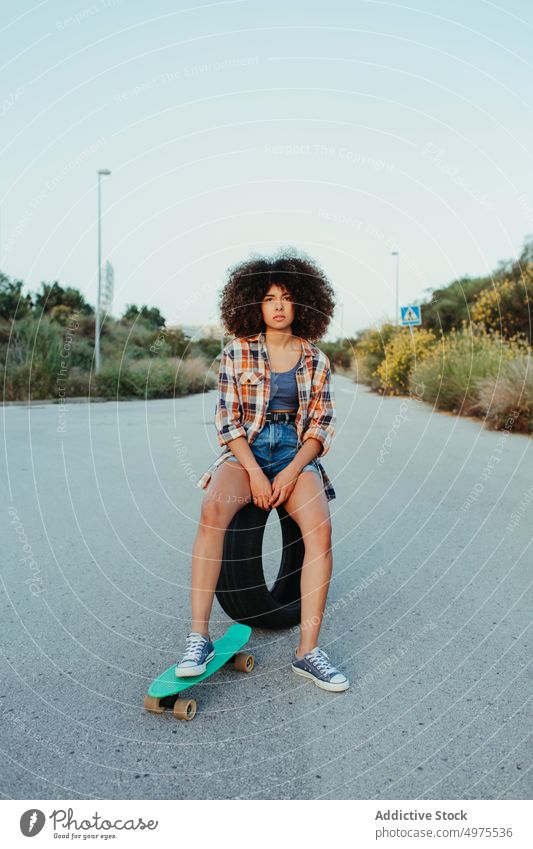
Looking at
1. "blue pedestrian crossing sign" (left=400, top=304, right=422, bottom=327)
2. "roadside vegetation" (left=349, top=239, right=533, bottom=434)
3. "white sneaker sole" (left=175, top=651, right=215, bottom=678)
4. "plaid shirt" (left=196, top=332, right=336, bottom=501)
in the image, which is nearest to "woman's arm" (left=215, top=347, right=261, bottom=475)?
"plaid shirt" (left=196, top=332, right=336, bottom=501)

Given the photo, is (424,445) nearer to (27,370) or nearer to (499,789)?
(499,789)

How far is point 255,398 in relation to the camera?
12.7 feet

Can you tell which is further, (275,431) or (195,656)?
(275,431)

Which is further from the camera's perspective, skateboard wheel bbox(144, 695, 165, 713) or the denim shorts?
the denim shorts

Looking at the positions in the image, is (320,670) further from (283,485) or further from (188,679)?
(283,485)

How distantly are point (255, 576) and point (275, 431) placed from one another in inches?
26.5

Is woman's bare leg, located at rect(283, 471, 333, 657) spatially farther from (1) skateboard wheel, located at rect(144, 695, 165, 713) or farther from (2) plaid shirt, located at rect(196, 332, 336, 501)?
(1) skateboard wheel, located at rect(144, 695, 165, 713)

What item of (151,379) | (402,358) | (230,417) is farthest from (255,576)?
(151,379)

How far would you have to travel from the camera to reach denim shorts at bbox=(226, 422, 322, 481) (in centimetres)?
384

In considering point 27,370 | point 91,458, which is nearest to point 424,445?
point 91,458

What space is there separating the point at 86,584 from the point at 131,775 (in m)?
2.31

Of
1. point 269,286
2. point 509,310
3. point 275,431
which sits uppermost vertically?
point 509,310

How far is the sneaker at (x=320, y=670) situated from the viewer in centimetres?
337

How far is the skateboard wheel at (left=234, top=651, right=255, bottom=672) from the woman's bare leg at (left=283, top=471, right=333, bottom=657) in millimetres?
207
